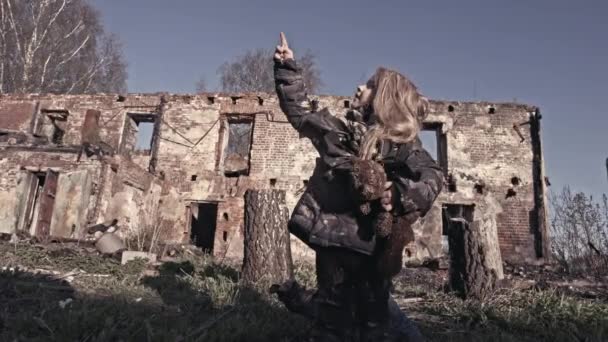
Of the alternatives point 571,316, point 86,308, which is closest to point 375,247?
point 86,308

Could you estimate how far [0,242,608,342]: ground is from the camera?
2863 mm

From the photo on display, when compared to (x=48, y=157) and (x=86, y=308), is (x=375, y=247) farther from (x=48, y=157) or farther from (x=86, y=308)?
(x=48, y=157)

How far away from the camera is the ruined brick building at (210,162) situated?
11531mm

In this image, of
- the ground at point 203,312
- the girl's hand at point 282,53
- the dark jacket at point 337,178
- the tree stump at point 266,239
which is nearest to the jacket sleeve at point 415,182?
the dark jacket at point 337,178

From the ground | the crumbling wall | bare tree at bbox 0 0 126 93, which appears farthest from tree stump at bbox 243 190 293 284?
bare tree at bbox 0 0 126 93

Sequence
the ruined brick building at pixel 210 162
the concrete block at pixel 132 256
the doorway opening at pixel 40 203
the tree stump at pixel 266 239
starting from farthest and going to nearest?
the ruined brick building at pixel 210 162 → the doorway opening at pixel 40 203 → the concrete block at pixel 132 256 → the tree stump at pixel 266 239

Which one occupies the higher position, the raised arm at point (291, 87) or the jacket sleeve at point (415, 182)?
the raised arm at point (291, 87)

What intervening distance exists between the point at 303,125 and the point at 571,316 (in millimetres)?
3649

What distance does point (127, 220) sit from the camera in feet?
38.1

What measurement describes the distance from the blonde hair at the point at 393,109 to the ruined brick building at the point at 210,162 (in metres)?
9.92

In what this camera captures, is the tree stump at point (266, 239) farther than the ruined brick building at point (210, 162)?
No

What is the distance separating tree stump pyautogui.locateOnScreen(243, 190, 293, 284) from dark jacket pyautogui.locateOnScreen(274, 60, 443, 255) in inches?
131

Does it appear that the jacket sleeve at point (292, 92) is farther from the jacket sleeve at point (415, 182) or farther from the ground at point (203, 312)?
the ground at point (203, 312)

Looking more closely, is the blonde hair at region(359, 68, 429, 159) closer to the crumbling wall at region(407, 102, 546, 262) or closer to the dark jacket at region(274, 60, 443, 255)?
the dark jacket at region(274, 60, 443, 255)
